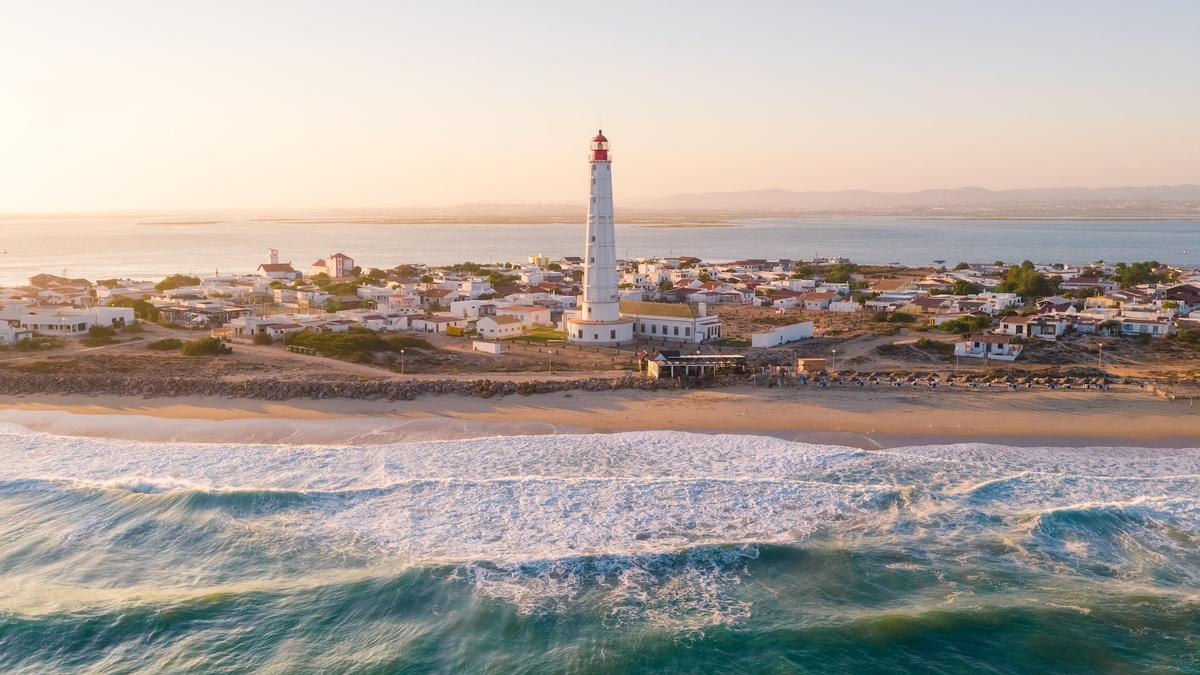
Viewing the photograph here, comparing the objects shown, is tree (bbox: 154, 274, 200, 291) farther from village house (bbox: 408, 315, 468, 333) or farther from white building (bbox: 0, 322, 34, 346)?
village house (bbox: 408, 315, 468, 333)

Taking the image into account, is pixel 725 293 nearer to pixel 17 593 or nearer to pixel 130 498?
pixel 130 498

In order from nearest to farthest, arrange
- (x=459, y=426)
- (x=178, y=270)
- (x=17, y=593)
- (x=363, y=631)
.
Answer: (x=363, y=631) < (x=17, y=593) < (x=459, y=426) < (x=178, y=270)

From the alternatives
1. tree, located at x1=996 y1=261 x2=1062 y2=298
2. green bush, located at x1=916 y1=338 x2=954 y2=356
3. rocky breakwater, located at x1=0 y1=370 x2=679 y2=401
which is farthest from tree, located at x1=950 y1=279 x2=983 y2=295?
rocky breakwater, located at x1=0 y1=370 x2=679 y2=401

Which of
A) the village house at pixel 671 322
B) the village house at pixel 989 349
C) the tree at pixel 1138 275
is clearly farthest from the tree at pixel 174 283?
the tree at pixel 1138 275

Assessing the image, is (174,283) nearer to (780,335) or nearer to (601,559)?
(780,335)

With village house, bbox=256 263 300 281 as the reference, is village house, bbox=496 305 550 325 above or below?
below

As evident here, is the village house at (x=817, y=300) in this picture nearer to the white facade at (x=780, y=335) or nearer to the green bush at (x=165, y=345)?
the white facade at (x=780, y=335)

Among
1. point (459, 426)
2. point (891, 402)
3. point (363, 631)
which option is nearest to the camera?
point (363, 631)

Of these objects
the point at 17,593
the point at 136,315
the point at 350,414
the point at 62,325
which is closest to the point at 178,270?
the point at 136,315
